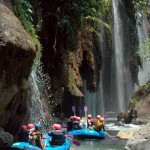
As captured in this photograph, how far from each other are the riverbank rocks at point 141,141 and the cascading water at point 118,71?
24144 millimetres

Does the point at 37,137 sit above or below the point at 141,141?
below

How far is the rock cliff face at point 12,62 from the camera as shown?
7.80 m

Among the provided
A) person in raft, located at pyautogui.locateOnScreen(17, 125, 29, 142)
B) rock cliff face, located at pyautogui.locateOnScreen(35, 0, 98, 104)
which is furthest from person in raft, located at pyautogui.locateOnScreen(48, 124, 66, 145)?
rock cliff face, located at pyautogui.locateOnScreen(35, 0, 98, 104)

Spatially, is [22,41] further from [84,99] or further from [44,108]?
[84,99]

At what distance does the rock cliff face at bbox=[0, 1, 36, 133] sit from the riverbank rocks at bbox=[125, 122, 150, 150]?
370cm

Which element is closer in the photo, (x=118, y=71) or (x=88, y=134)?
(x=88, y=134)

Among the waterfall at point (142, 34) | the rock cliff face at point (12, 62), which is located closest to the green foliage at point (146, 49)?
the waterfall at point (142, 34)

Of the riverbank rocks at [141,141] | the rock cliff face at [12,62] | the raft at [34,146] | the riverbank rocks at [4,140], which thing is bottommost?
the raft at [34,146]

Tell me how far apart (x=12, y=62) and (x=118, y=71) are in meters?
23.4

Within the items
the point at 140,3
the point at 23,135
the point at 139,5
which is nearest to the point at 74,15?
the point at 23,135

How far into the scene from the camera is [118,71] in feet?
102

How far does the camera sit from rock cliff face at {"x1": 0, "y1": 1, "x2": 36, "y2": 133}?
307 inches

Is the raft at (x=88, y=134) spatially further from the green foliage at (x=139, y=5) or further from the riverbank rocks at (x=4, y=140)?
the green foliage at (x=139, y=5)

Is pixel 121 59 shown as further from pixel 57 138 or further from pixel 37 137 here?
pixel 37 137
